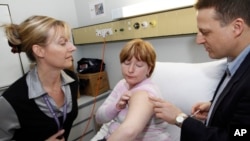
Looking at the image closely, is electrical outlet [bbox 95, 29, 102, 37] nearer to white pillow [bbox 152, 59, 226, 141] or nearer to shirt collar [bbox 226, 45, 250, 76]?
white pillow [bbox 152, 59, 226, 141]

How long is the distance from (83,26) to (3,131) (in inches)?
65.0

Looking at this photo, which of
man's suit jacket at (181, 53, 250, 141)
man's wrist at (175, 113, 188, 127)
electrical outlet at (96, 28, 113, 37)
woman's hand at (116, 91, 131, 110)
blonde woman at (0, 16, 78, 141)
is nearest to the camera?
man's suit jacket at (181, 53, 250, 141)

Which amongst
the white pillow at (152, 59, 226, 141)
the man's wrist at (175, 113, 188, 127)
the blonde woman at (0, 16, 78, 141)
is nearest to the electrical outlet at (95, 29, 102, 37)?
the blonde woman at (0, 16, 78, 141)

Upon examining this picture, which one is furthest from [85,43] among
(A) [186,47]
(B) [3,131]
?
(B) [3,131]

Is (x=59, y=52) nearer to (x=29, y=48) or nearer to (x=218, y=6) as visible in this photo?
(x=29, y=48)

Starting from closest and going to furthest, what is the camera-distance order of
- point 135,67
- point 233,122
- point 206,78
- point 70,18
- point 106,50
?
point 233,122 → point 135,67 → point 206,78 → point 106,50 → point 70,18

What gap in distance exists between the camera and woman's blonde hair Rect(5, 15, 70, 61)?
1.35m

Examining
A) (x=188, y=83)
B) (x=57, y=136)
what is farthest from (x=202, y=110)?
(x=57, y=136)

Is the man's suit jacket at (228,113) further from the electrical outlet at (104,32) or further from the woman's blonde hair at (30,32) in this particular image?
the electrical outlet at (104,32)

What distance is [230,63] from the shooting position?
951 millimetres

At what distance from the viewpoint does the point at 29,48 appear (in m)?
1.40

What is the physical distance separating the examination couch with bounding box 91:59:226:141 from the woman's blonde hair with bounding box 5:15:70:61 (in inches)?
32.2

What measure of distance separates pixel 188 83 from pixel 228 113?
64 centimetres

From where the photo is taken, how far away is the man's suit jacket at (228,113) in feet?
2.65
